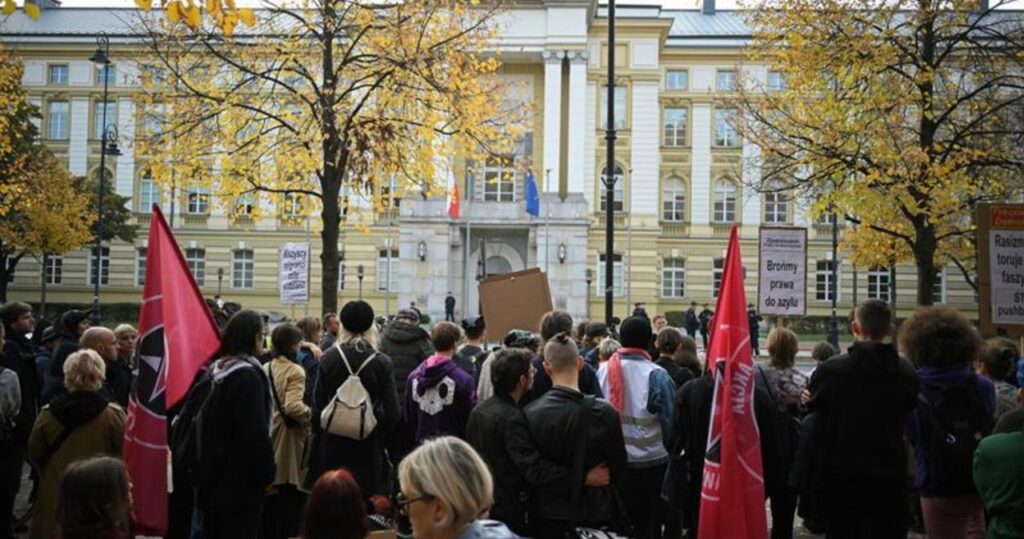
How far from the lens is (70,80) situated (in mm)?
59406

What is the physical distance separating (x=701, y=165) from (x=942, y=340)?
52421 mm

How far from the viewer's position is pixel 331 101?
18.2 meters

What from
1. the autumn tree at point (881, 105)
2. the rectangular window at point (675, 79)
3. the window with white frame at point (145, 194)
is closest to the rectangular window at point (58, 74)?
the window with white frame at point (145, 194)

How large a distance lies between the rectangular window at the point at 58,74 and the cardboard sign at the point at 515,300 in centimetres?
5485

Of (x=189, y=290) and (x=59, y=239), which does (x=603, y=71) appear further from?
(x=189, y=290)

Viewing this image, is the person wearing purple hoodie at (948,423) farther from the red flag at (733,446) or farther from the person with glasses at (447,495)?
the person with glasses at (447,495)

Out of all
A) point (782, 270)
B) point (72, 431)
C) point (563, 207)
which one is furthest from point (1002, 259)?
point (563, 207)

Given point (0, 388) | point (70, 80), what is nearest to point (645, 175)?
point (70, 80)

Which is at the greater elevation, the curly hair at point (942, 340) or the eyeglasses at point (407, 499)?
the curly hair at point (942, 340)

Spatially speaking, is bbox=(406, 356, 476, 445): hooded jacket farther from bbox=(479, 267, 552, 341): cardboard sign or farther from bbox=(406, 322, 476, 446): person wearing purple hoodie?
bbox=(479, 267, 552, 341): cardboard sign

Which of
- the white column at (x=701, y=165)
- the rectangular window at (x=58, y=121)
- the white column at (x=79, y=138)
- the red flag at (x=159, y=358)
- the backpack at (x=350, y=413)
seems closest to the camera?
the red flag at (x=159, y=358)

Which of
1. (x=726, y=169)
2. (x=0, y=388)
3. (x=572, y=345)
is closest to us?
(x=572, y=345)

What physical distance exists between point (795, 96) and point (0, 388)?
632 inches

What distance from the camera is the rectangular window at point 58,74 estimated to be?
59.6m
